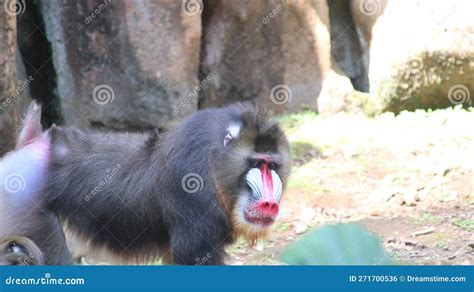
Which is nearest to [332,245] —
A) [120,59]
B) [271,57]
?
[120,59]

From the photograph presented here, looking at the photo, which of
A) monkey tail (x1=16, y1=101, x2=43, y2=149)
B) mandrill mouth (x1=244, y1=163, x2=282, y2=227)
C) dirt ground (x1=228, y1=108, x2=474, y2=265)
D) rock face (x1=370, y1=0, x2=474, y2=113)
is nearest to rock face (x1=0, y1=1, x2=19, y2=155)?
monkey tail (x1=16, y1=101, x2=43, y2=149)

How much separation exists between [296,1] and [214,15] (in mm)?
896

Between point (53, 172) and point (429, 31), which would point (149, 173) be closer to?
point (53, 172)

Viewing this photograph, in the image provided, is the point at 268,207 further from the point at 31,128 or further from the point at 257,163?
the point at 31,128

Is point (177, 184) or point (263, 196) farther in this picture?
point (177, 184)

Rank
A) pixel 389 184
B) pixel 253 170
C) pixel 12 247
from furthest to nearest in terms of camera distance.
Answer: pixel 389 184
pixel 253 170
pixel 12 247

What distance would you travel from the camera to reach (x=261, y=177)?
377 cm

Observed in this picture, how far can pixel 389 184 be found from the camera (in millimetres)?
6223

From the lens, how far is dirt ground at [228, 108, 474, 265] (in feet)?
16.4

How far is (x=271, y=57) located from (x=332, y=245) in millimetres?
7098

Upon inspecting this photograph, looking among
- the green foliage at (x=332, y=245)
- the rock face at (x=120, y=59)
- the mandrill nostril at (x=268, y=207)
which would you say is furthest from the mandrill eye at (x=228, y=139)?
the rock face at (x=120, y=59)

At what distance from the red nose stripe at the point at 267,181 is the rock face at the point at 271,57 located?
177 inches

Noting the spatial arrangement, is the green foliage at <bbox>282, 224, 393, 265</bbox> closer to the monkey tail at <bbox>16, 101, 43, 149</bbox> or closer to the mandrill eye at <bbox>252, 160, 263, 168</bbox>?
the mandrill eye at <bbox>252, 160, 263, 168</bbox>

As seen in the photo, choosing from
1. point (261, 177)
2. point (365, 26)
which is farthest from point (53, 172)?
point (365, 26)
